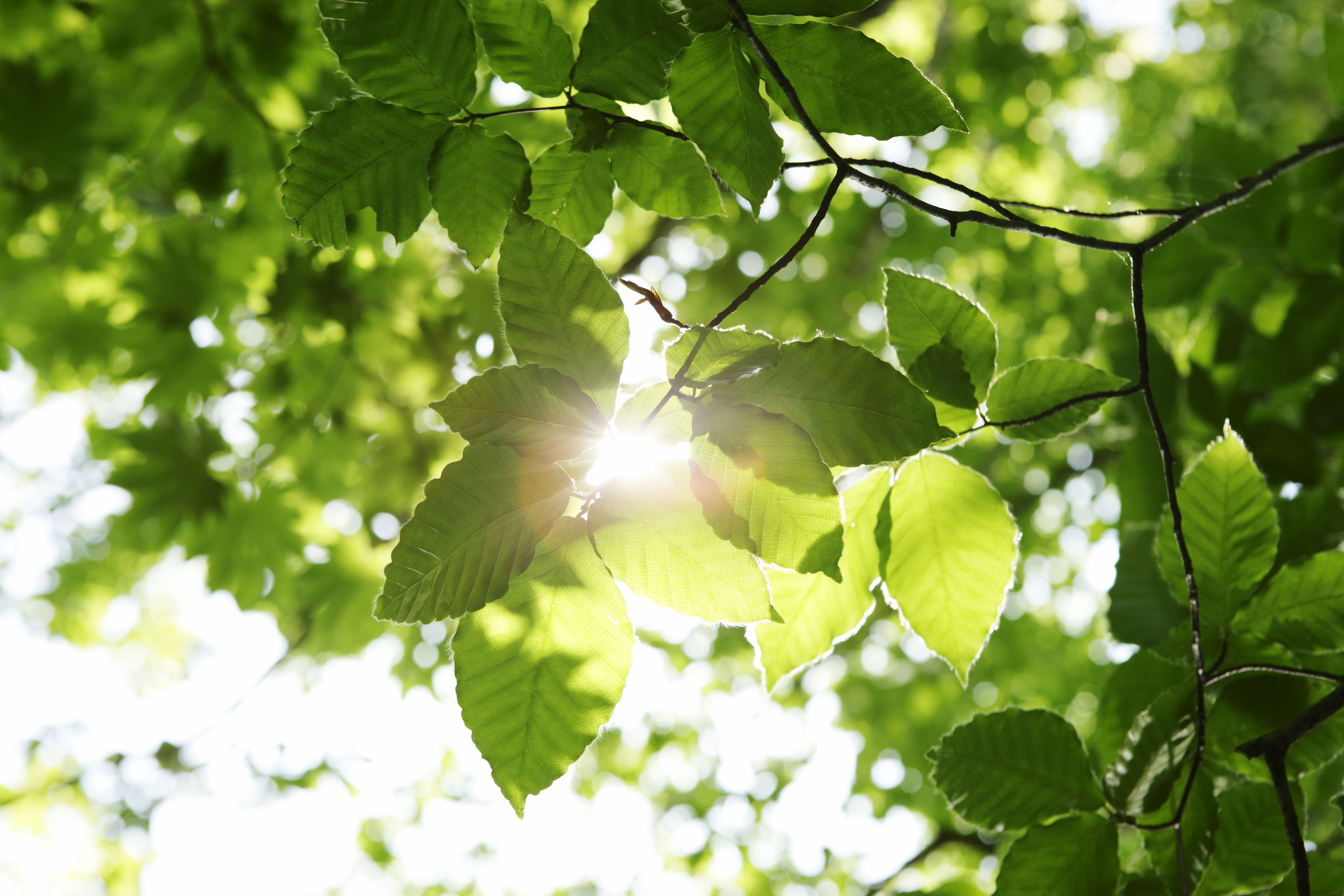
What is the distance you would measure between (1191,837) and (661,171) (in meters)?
0.92

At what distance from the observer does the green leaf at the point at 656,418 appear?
59cm

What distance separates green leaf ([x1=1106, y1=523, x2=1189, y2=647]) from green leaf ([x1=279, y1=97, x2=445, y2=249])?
109cm

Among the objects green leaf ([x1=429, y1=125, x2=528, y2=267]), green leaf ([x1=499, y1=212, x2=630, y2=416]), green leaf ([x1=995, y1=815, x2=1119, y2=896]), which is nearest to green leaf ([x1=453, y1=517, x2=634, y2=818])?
green leaf ([x1=499, y1=212, x2=630, y2=416])

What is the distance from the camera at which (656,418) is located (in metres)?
0.59

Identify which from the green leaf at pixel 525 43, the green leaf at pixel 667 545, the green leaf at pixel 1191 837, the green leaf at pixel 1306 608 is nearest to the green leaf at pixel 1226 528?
the green leaf at pixel 1306 608

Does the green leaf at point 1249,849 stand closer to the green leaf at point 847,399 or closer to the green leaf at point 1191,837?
the green leaf at point 1191,837

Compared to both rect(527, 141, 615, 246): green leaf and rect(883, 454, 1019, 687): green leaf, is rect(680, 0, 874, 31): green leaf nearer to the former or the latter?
rect(527, 141, 615, 246): green leaf

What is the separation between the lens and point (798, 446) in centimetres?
56

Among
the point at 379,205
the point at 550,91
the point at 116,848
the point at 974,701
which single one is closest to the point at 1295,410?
the point at 550,91

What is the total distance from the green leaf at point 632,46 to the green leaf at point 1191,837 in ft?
→ 3.03

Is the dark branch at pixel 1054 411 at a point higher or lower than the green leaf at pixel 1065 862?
higher

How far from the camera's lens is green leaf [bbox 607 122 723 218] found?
673 millimetres

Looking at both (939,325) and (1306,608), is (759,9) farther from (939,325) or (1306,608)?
(1306,608)

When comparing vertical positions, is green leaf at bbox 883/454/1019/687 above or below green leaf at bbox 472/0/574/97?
below
